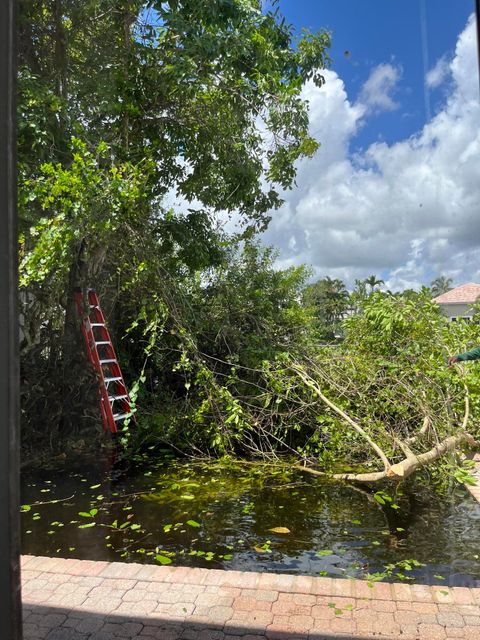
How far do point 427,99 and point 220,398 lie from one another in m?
3.44

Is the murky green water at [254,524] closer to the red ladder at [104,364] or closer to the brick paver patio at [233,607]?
the brick paver patio at [233,607]

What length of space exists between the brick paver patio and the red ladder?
107 inches

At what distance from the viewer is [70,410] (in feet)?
17.9

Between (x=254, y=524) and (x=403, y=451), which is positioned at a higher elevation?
(x=403, y=451)

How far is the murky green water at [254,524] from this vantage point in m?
2.86

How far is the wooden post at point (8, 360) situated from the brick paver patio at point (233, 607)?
0.93 metres

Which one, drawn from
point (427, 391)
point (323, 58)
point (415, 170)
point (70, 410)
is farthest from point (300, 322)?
point (415, 170)

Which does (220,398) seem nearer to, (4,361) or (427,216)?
(427,216)

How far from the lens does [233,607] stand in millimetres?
2307

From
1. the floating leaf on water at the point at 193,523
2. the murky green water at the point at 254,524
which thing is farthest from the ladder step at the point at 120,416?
the floating leaf on water at the point at 193,523

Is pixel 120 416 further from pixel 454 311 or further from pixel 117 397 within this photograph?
pixel 454 311

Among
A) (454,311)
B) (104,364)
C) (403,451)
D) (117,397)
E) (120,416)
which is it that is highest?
(454,311)

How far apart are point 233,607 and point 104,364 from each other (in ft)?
12.4

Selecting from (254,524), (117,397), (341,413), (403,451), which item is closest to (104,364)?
(117,397)
